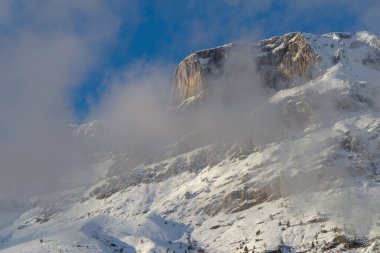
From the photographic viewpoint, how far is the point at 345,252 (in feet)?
652

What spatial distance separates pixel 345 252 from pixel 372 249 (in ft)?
27.5

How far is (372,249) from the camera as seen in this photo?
195 meters
